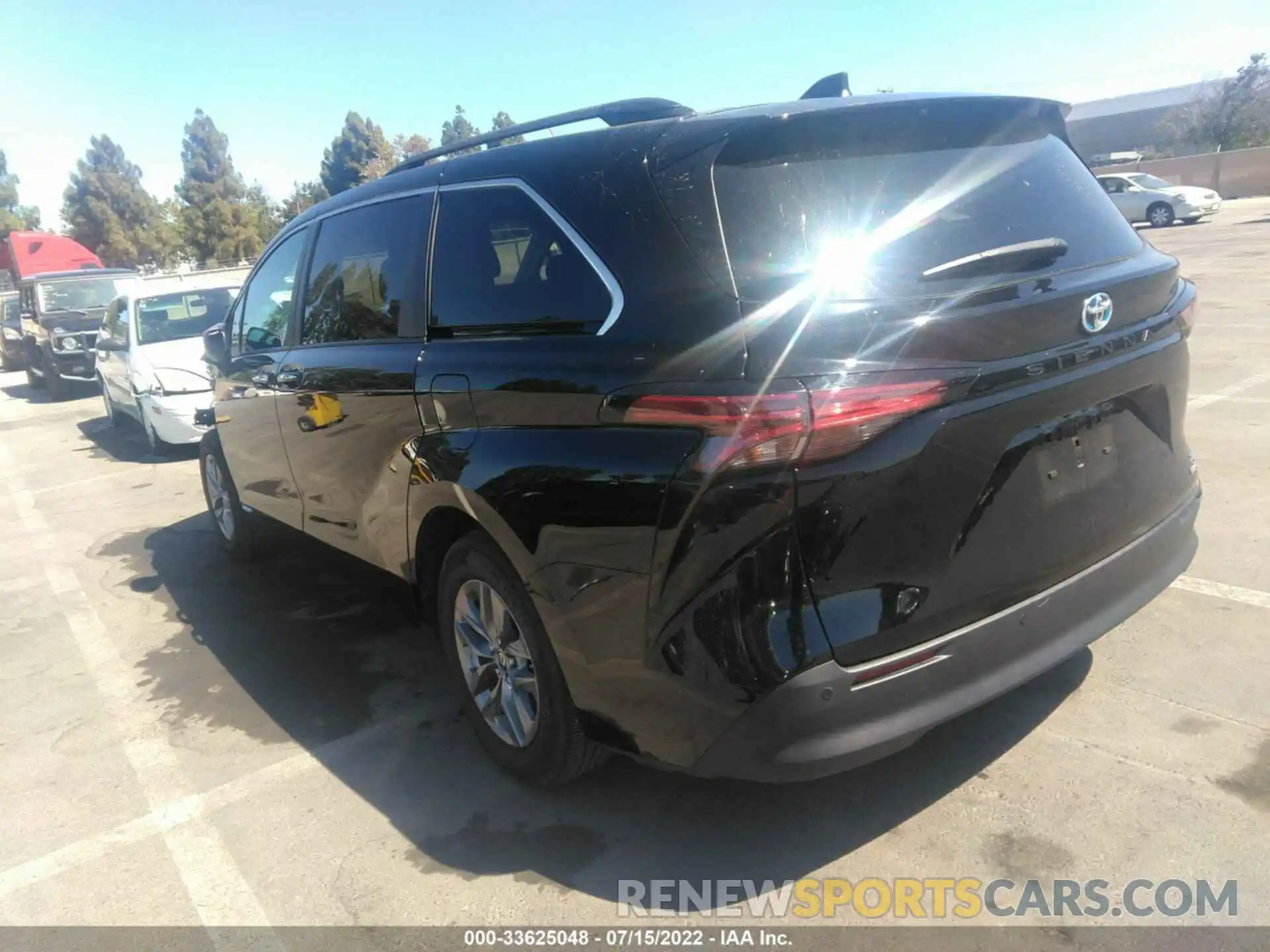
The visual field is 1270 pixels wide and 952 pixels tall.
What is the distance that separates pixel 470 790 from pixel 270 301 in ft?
9.51

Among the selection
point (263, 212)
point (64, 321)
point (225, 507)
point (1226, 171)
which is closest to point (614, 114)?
point (225, 507)

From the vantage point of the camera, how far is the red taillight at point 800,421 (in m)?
2.10

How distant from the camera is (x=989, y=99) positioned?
2.80 meters

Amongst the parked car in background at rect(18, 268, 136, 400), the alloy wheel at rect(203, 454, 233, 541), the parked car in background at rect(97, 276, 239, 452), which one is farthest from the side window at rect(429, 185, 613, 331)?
the parked car in background at rect(18, 268, 136, 400)

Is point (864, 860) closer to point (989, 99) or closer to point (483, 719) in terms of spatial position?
point (483, 719)

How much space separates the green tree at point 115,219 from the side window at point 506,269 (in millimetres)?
68051

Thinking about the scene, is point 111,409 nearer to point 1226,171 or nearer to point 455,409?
point 455,409

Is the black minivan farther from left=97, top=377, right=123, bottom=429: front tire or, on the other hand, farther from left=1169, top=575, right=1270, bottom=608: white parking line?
left=97, top=377, right=123, bottom=429: front tire

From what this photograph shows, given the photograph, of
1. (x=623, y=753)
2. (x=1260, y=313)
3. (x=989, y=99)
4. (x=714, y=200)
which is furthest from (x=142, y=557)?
(x=1260, y=313)

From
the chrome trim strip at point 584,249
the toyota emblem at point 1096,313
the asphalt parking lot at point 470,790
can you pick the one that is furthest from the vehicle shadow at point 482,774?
the chrome trim strip at point 584,249

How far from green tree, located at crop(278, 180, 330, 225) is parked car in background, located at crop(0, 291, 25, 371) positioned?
40868mm

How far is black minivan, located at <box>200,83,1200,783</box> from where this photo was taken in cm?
216

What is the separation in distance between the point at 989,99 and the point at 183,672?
4.05 meters

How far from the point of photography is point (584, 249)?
2.64 metres
